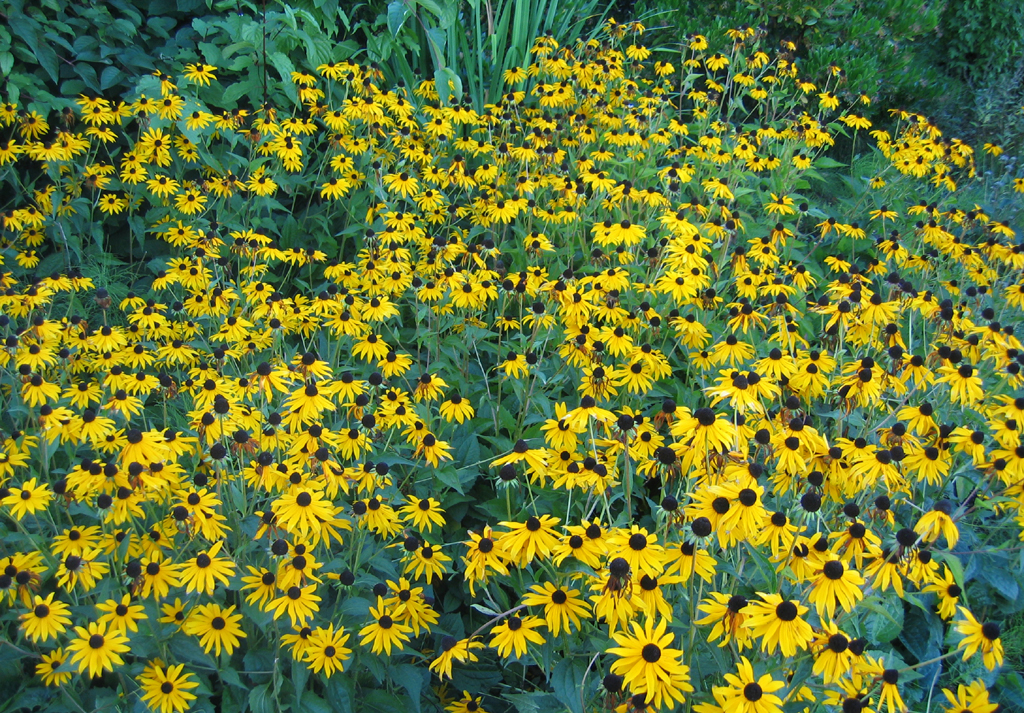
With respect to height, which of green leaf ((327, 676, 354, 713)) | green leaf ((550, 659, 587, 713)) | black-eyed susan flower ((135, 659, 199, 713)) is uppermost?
green leaf ((550, 659, 587, 713))

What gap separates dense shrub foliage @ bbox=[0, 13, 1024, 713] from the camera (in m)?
1.96

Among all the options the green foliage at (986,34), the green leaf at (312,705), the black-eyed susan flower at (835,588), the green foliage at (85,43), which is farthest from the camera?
the green foliage at (986,34)

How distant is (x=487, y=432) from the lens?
10.8ft

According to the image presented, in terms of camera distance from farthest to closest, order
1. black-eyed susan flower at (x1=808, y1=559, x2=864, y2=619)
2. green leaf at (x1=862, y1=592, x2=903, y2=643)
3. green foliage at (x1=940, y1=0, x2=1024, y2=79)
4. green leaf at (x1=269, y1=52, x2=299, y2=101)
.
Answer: green foliage at (x1=940, y1=0, x2=1024, y2=79) < green leaf at (x1=269, y1=52, x2=299, y2=101) < green leaf at (x1=862, y1=592, x2=903, y2=643) < black-eyed susan flower at (x1=808, y1=559, x2=864, y2=619)

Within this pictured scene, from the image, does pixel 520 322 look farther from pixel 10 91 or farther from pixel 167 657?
pixel 10 91

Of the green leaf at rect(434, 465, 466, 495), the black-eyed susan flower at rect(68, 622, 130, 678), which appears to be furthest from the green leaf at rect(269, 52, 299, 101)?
the black-eyed susan flower at rect(68, 622, 130, 678)

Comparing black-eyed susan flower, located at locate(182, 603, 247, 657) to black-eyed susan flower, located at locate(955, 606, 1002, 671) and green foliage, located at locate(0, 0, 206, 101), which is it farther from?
green foliage, located at locate(0, 0, 206, 101)

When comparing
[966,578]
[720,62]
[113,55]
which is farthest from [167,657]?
[720,62]

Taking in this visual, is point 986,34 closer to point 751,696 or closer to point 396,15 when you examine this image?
point 396,15

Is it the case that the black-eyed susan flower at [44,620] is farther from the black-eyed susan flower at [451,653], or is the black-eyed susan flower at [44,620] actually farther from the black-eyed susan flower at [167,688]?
the black-eyed susan flower at [451,653]

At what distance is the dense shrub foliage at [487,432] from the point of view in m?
1.96

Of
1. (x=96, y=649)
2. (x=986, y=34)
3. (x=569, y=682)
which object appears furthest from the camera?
(x=986, y=34)

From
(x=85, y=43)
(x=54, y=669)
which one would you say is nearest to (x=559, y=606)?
(x=54, y=669)

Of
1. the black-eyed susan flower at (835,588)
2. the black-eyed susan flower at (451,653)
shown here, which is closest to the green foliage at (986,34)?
the black-eyed susan flower at (835,588)
